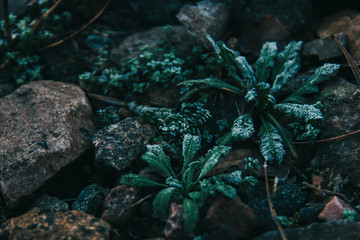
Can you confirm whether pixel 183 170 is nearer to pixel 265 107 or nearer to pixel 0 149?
pixel 265 107

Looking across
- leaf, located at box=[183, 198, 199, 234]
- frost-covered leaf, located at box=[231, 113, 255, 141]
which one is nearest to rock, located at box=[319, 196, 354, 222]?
frost-covered leaf, located at box=[231, 113, 255, 141]

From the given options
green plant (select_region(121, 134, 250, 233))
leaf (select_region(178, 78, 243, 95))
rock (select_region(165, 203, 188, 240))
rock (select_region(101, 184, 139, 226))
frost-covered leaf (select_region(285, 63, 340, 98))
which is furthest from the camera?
leaf (select_region(178, 78, 243, 95))

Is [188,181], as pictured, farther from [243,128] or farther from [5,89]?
[5,89]

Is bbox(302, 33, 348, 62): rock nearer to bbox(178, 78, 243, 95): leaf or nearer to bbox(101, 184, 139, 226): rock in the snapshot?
bbox(178, 78, 243, 95): leaf

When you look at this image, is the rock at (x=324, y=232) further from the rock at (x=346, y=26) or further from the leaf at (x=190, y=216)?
the rock at (x=346, y=26)

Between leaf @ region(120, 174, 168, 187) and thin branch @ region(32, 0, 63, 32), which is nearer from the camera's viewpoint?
leaf @ region(120, 174, 168, 187)
